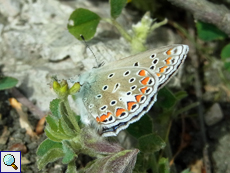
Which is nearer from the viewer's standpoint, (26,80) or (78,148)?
(78,148)

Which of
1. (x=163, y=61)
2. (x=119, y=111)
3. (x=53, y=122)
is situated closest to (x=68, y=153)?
(x=53, y=122)

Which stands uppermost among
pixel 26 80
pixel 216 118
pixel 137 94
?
pixel 137 94

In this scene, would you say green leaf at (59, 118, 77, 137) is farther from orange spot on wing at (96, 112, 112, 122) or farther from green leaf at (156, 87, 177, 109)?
green leaf at (156, 87, 177, 109)

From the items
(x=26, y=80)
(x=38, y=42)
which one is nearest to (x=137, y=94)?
(x=26, y=80)

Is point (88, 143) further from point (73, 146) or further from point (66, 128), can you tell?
point (66, 128)

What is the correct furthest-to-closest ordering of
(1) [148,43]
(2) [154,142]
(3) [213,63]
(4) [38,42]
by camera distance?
(3) [213,63]
(1) [148,43]
(4) [38,42]
(2) [154,142]

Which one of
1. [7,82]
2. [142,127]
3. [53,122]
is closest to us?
[53,122]

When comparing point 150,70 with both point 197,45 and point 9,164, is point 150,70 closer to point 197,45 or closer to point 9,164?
point 9,164
